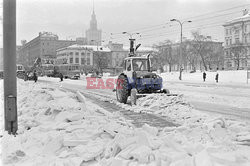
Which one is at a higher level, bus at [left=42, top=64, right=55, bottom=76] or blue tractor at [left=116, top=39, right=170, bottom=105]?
bus at [left=42, top=64, right=55, bottom=76]

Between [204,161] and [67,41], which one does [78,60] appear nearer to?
[67,41]

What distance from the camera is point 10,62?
21.2 feet

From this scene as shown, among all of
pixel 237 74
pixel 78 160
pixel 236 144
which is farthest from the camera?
pixel 237 74

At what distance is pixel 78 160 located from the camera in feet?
16.4

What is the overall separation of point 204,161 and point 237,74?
48.7 metres

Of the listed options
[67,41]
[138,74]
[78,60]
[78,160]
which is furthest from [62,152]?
[67,41]

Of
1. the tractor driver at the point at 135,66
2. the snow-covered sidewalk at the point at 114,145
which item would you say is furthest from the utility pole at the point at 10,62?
the tractor driver at the point at 135,66

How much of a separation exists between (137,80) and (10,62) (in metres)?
8.34

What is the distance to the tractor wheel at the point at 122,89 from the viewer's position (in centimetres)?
1456

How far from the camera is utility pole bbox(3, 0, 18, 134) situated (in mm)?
6352

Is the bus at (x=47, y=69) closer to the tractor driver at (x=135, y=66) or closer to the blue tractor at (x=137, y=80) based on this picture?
the blue tractor at (x=137, y=80)

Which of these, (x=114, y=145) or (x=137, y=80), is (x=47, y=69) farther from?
(x=114, y=145)

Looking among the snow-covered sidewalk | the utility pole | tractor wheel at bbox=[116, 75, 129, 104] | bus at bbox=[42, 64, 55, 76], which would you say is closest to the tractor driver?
tractor wheel at bbox=[116, 75, 129, 104]

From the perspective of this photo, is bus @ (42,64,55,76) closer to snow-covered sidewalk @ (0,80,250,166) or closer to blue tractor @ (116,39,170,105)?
blue tractor @ (116,39,170,105)
